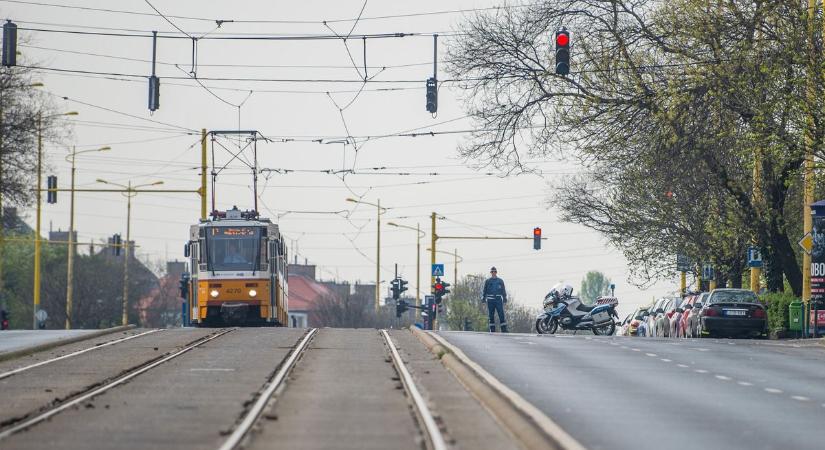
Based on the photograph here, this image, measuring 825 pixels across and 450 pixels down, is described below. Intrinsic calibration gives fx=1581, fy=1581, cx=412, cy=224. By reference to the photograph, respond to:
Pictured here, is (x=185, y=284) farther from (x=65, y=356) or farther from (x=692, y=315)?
(x=65, y=356)

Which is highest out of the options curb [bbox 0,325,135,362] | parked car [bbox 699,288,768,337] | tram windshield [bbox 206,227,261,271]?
tram windshield [bbox 206,227,261,271]

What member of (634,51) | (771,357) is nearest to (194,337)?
(771,357)

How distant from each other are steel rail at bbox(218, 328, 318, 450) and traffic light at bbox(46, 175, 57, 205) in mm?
37385

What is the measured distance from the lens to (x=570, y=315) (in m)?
44.3

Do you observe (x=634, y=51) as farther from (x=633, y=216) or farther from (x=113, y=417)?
(x=113, y=417)

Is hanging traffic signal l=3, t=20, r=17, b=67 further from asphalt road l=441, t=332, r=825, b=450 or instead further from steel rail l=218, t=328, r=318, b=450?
asphalt road l=441, t=332, r=825, b=450

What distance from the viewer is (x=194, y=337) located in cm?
3183

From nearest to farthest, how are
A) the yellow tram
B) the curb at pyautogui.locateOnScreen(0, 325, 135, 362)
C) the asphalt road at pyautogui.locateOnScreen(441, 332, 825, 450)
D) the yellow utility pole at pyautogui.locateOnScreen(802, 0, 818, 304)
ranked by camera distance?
the asphalt road at pyautogui.locateOnScreen(441, 332, 825, 450) → the curb at pyautogui.locateOnScreen(0, 325, 135, 362) → the yellow utility pole at pyautogui.locateOnScreen(802, 0, 818, 304) → the yellow tram

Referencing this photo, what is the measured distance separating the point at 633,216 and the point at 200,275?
2241 centimetres

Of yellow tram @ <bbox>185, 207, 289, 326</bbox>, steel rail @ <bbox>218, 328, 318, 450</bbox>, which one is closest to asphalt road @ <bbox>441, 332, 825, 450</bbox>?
steel rail @ <bbox>218, 328, 318, 450</bbox>

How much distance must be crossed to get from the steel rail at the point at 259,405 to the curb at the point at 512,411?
7.73 feet

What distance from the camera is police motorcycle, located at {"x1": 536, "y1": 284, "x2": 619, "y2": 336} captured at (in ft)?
145

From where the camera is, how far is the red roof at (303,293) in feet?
536

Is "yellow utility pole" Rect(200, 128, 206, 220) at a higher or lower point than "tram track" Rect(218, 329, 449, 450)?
higher
